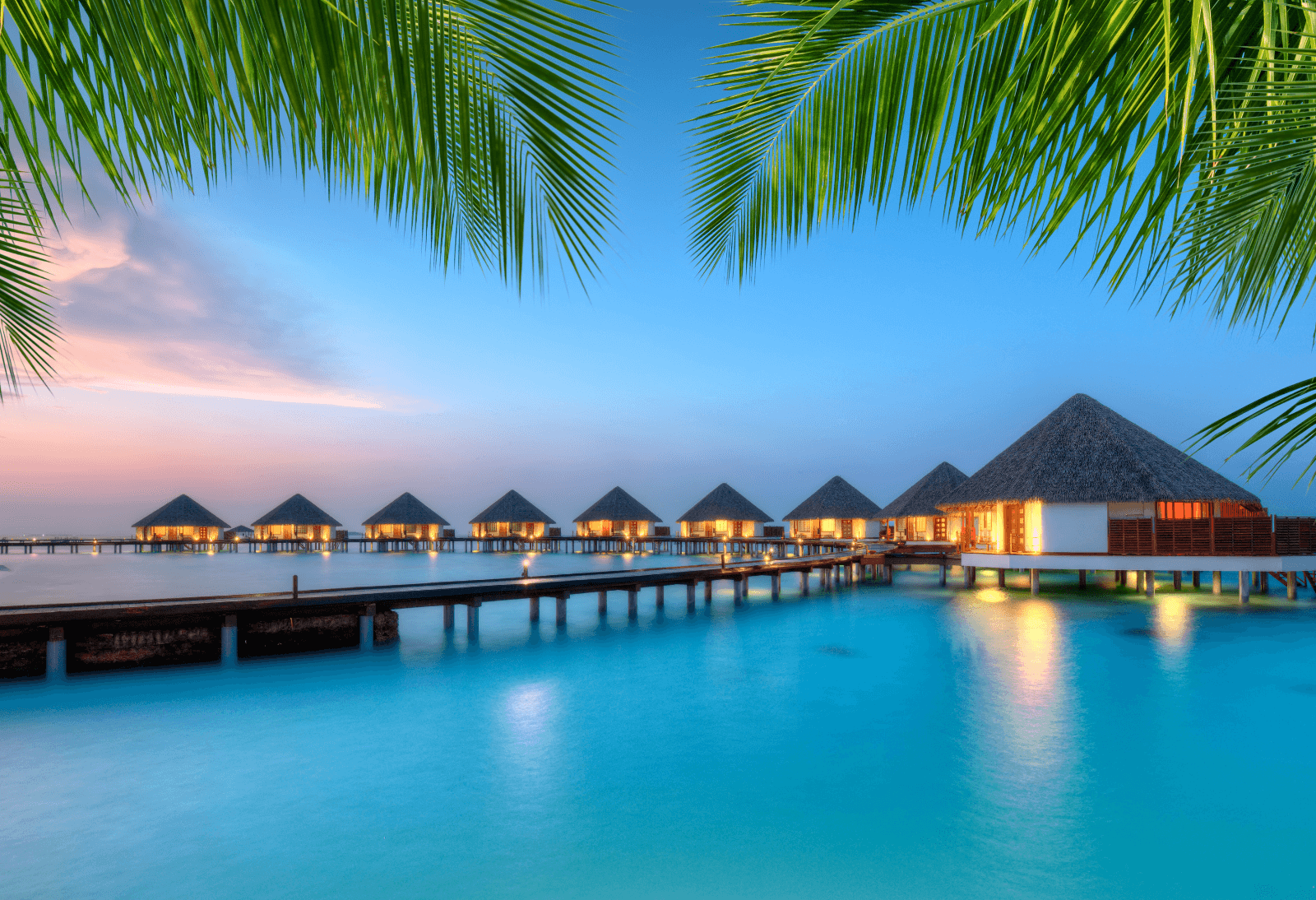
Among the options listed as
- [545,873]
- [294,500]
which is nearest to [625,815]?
[545,873]

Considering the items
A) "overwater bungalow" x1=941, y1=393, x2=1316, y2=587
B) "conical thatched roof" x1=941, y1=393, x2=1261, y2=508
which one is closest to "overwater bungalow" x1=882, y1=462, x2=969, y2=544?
"conical thatched roof" x1=941, y1=393, x2=1261, y2=508

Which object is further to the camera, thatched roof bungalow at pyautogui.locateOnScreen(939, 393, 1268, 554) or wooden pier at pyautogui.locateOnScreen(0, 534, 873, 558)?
wooden pier at pyautogui.locateOnScreen(0, 534, 873, 558)

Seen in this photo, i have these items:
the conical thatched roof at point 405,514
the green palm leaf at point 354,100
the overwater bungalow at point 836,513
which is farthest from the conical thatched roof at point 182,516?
the green palm leaf at point 354,100

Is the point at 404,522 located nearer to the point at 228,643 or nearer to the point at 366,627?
the point at 366,627

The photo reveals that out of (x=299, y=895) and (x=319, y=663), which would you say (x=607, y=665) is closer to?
(x=319, y=663)

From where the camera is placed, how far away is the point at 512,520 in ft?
160

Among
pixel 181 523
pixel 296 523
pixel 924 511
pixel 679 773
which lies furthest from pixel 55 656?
pixel 181 523

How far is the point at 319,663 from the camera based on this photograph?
40.5 ft

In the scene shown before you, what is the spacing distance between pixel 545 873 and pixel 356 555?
154 feet

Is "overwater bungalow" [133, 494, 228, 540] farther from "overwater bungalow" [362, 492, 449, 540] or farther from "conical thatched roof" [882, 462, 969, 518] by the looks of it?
"conical thatched roof" [882, 462, 969, 518]

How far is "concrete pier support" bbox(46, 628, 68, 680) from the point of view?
10578mm

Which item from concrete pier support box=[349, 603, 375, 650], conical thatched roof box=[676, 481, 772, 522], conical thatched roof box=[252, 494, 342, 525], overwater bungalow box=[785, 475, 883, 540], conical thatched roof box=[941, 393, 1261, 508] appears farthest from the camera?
conical thatched roof box=[252, 494, 342, 525]

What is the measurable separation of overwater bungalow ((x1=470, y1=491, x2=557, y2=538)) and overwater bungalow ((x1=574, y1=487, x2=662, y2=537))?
10.8ft

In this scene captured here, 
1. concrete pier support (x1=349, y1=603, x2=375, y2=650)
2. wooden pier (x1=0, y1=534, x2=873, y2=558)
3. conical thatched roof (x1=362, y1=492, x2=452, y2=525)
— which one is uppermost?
conical thatched roof (x1=362, y1=492, x2=452, y2=525)
